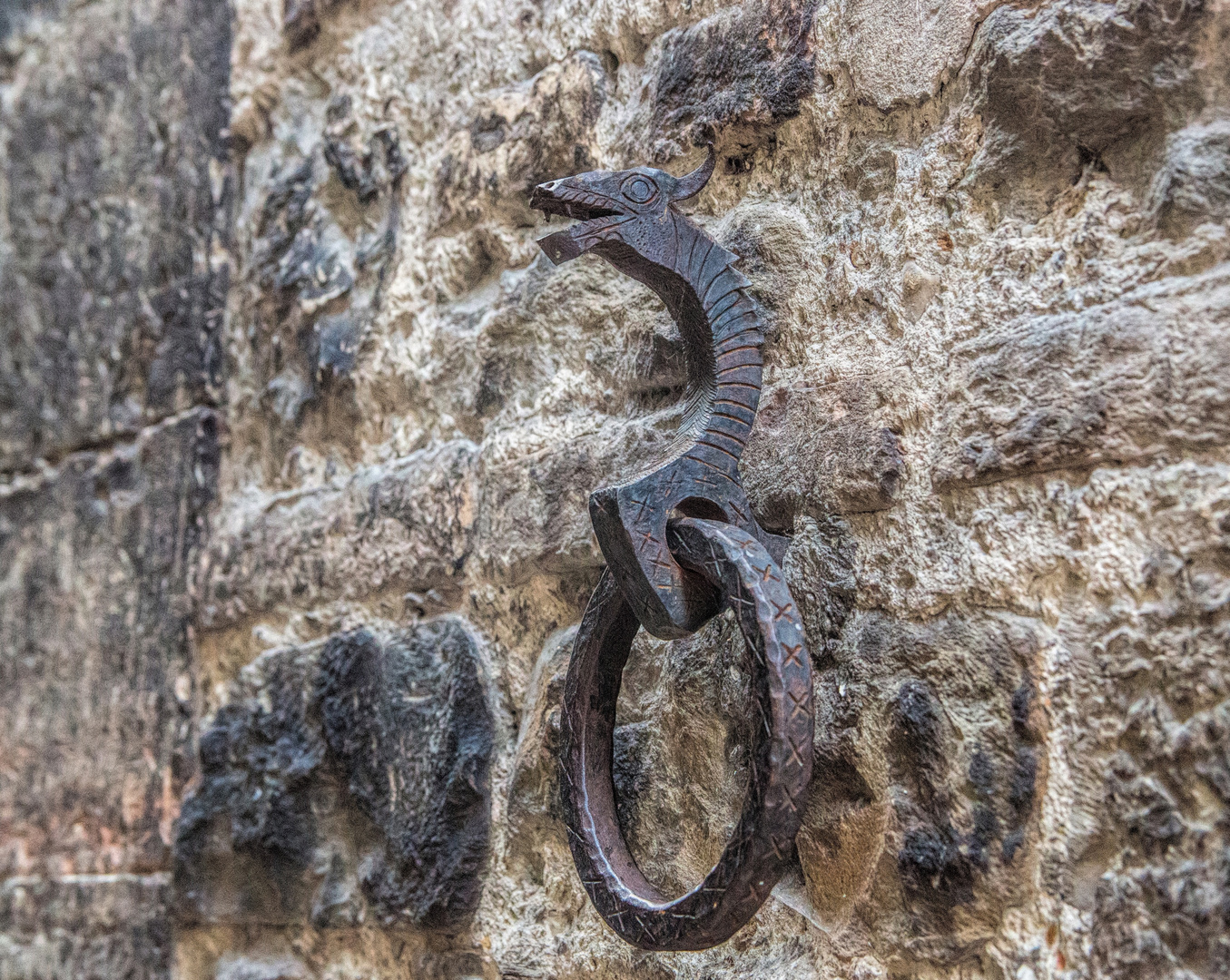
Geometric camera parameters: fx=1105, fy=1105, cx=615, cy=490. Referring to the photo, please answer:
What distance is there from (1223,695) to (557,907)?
53 cm

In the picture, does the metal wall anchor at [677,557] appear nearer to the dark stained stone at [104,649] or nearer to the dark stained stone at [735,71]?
the dark stained stone at [735,71]

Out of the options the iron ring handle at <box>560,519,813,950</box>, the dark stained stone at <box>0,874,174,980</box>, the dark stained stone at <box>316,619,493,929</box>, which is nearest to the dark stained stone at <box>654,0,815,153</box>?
the iron ring handle at <box>560,519,813,950</box>

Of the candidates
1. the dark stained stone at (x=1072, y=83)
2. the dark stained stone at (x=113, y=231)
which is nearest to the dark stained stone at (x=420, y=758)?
the dark stained stone at (x=113, y=231)

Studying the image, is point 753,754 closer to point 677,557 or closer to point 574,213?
point 677,557

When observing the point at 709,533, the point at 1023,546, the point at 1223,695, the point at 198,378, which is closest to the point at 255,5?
the point at 198,378

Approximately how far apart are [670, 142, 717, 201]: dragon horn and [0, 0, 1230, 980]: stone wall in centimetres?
8

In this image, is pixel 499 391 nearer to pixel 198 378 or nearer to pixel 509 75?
pixel 509 75

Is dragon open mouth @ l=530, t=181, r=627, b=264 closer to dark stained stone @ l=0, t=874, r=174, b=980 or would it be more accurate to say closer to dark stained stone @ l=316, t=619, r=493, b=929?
dark stained stone @ l=316, t=619, r=493, b=929

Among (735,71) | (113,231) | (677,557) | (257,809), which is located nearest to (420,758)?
(257,809)

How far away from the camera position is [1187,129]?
646 mm

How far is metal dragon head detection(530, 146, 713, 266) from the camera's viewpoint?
75 cm

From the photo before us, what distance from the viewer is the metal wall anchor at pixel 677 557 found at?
2.14 ft

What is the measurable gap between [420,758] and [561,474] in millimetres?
288

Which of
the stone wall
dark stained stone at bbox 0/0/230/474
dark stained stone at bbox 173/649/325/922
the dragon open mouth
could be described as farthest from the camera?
dark stained stone at bbox 0/0/230/474
